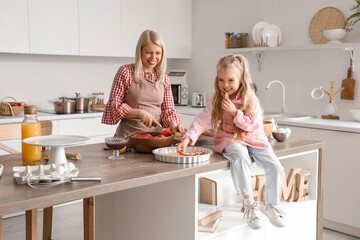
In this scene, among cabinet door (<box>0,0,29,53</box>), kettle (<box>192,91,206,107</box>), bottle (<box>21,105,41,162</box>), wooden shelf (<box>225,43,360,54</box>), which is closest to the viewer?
bottle (<box>21,105,41,162</box>)

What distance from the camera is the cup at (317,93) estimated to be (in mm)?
3824

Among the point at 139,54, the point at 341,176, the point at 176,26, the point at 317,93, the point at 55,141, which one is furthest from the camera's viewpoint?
the point at 176,26

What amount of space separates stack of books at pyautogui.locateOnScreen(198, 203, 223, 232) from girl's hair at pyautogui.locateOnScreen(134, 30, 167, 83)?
2.70 feet

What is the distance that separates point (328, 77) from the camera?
3836 mm

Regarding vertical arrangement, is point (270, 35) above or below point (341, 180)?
above

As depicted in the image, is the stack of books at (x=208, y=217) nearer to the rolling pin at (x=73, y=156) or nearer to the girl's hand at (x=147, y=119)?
the girl's hand at (x=147, y=119)

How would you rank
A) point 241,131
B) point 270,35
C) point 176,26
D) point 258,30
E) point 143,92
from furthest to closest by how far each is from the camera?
point 176,26 → point 258,30 → point 270,35 → point 143,92 → point 241,131

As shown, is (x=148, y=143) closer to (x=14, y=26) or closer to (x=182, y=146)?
(x=182, y=146)

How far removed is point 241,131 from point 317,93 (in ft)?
6.89

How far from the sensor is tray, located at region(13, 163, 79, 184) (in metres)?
1.52

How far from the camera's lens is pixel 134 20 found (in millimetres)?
4578

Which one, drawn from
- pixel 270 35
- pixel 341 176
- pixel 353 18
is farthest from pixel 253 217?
pixel 270 35

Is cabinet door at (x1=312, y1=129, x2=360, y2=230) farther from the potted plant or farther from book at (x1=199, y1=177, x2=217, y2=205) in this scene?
Answer: book at (x1=199, y1=177, x2=217, y2=205)

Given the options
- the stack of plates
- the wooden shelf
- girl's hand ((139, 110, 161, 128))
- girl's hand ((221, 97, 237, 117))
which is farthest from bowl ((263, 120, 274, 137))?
the stack of plates
